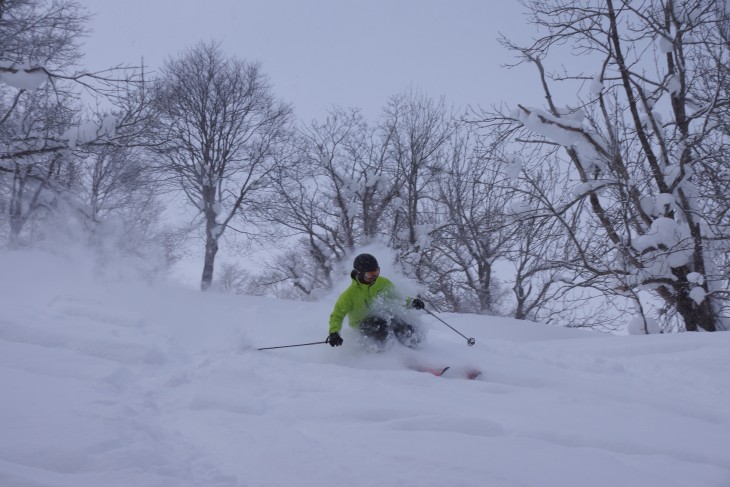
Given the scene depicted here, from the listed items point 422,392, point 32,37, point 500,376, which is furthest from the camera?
point 32,37

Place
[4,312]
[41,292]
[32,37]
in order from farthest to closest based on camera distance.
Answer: [32,37] < [41,292] < [4,312]

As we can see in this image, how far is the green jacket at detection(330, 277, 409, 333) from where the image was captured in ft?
19.6

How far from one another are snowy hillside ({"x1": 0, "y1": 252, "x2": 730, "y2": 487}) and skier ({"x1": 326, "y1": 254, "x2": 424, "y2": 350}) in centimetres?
27

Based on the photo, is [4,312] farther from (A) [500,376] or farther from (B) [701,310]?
(B) [701,310]

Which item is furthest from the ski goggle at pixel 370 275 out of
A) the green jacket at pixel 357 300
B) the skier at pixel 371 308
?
the green jacket at pixel 357 300

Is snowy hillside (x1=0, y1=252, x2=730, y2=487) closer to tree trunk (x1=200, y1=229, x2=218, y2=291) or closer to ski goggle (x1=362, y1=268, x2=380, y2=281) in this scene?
ski goggle (x1=362, y1=268, x2=380, y2=281)

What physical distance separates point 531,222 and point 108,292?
28.5 ft

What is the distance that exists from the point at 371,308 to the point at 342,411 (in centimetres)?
242

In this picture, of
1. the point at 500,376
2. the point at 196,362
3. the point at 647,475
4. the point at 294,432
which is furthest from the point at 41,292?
the point at 647,475

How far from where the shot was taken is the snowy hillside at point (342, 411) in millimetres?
2582

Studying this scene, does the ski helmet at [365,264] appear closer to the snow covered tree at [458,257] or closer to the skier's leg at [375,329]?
the skier's leg at [375,329]

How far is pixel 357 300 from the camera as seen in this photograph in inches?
238

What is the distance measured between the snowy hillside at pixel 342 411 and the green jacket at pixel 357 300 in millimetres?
396

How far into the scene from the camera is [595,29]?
9398 millimetres
